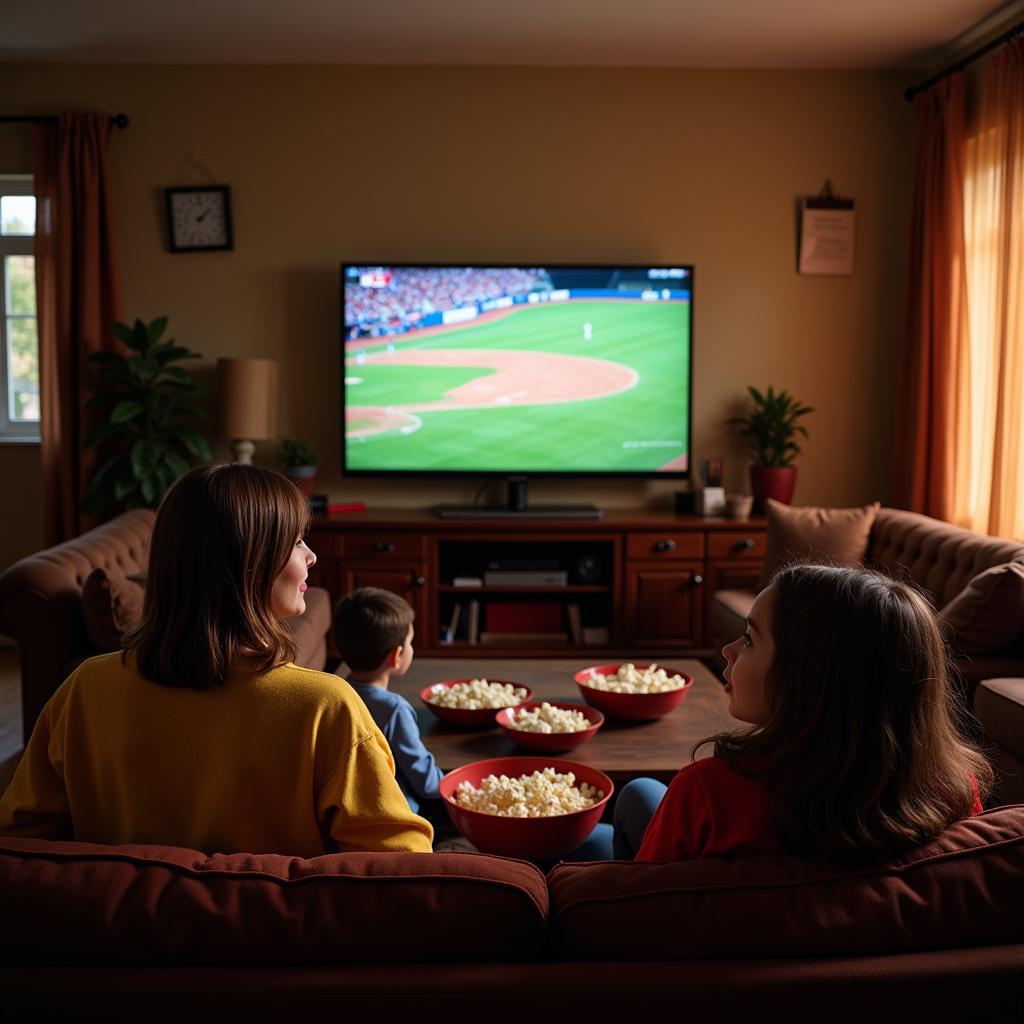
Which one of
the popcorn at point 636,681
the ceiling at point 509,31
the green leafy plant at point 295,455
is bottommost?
the popcorn at point 636,681

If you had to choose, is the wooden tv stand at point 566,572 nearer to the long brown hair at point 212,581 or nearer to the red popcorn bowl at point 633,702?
the red popcorn bowl at point 633,702

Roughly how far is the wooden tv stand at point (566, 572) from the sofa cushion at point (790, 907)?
11.2ft

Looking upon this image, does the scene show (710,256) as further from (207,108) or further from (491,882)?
(491,882)

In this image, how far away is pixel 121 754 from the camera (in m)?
1.20

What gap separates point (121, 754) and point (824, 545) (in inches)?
125

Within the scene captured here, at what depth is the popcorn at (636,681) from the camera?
2.64m

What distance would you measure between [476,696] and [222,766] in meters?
1.44

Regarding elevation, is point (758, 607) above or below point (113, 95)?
below

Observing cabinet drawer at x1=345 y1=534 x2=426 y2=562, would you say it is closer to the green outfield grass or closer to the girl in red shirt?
the green outfield grass

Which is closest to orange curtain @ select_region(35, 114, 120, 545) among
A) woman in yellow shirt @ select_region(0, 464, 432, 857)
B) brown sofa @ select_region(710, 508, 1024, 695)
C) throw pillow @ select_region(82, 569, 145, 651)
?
throw pillow @ select_region(82, 569, 145, 651)

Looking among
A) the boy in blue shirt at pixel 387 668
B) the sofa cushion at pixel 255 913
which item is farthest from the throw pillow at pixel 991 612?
the sofa cushion at pixel 255 913

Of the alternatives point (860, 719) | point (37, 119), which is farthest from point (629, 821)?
point (37, 119)

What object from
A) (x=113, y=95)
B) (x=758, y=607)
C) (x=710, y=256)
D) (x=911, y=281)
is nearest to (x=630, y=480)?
(x=710, y=256)

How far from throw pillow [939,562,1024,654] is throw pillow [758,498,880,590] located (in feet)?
3.17
